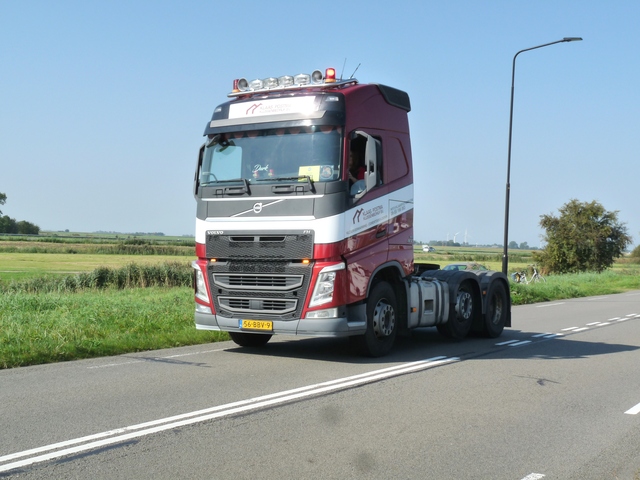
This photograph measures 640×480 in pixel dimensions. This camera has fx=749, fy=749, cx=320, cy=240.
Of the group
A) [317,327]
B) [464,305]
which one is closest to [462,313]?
[464,305]

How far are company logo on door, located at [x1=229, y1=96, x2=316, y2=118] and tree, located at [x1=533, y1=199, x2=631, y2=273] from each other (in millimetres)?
58052

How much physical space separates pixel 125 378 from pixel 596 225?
62.0 metres

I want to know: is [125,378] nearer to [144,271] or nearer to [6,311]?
[6,311]

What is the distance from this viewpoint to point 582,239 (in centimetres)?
6425

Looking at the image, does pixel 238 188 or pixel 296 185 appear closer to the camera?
pixel 296 185

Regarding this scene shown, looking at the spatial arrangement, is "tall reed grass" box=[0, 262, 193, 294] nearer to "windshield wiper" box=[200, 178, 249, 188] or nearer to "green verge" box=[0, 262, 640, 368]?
"green verge" box=[0, 262, 640, 368]

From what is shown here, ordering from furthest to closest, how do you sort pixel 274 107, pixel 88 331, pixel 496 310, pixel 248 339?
pixel 496 310
pixel 88 331
pixel 248 339
pixel 274 107

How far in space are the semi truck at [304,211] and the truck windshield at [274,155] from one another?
0.02m

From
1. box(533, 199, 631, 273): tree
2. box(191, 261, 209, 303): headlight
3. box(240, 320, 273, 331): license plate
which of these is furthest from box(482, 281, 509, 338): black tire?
box(533, 199, 631, 273): tree

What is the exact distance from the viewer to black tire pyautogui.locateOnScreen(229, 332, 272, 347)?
38.2 feet

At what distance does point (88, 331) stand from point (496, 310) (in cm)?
755

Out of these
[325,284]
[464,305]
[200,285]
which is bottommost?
[464,305]

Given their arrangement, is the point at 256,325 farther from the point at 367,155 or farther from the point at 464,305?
the point at 464,305

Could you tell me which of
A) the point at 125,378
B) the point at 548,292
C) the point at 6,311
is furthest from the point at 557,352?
the point at 548,292
